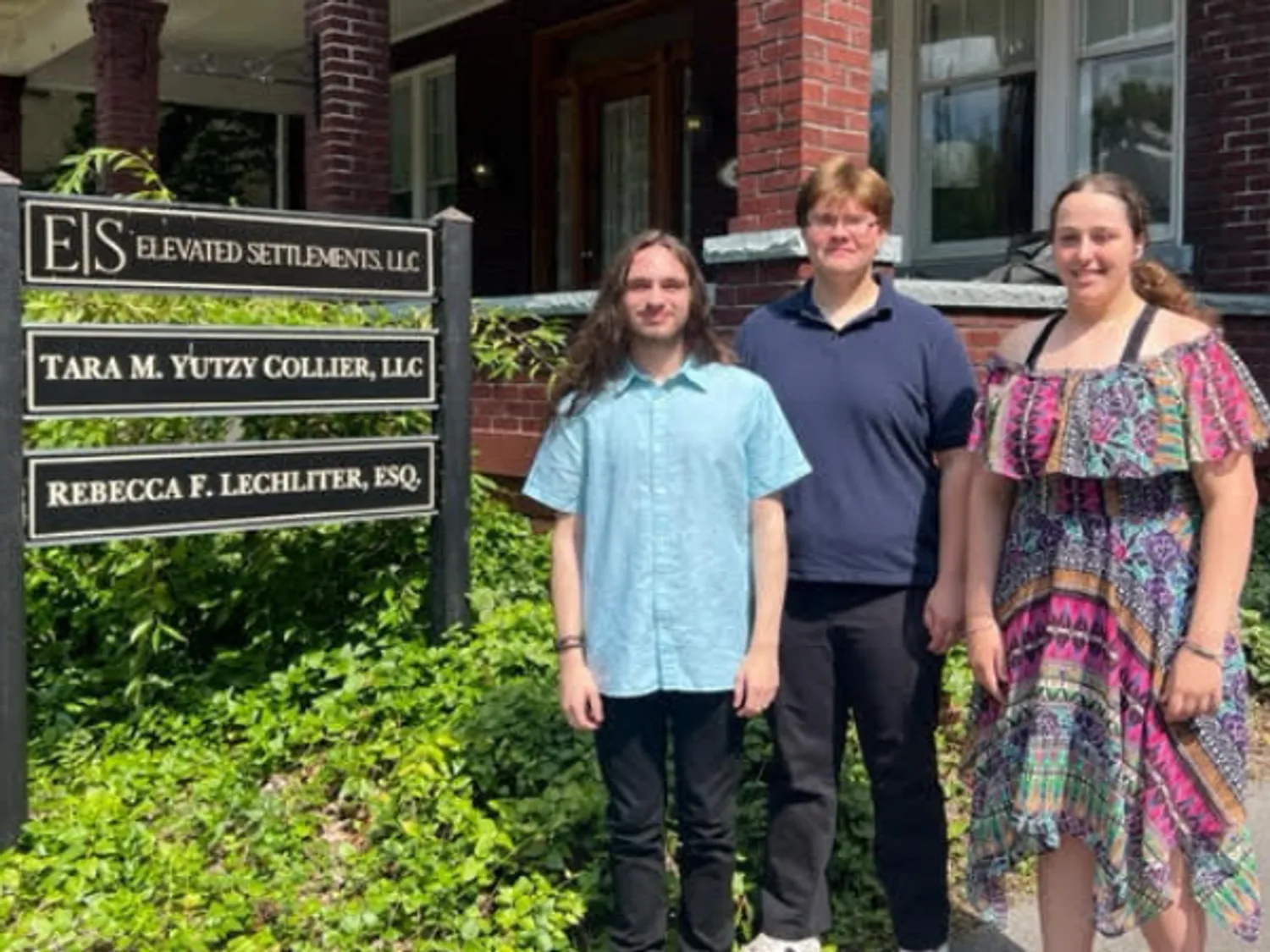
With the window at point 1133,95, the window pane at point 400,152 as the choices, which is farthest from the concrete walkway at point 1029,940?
the window pane at point 400,152

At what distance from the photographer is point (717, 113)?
9984 mm

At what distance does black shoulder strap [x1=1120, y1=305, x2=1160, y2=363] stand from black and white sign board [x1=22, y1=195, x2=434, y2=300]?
2.56 metres

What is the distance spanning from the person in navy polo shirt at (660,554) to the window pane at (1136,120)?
19.9 ft

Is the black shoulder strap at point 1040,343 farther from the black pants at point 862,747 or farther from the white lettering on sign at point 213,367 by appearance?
the white lettering on sign at point 213,367

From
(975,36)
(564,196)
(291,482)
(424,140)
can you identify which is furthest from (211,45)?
(291,482)

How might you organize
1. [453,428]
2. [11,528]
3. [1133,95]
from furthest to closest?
1. [1133,95]
2. [453,428]
3. [11,528]

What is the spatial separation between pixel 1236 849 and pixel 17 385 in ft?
10.2

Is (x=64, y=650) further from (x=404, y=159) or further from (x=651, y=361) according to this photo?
(x=404, y=159)

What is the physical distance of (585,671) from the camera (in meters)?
2.93

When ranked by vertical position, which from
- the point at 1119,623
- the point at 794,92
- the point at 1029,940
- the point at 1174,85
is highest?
the point at 1174,85

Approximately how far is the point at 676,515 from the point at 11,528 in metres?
1.96

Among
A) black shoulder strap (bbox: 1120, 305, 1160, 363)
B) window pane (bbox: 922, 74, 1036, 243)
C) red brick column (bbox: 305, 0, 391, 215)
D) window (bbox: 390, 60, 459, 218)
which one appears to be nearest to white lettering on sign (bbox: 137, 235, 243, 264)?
black shoulder strap (bbox: 1120, 305, 1160, 363)

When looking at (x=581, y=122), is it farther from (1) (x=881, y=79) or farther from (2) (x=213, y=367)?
(2) (x=213, y=367)

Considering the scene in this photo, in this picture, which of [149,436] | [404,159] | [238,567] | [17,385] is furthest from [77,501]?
[404,159]
